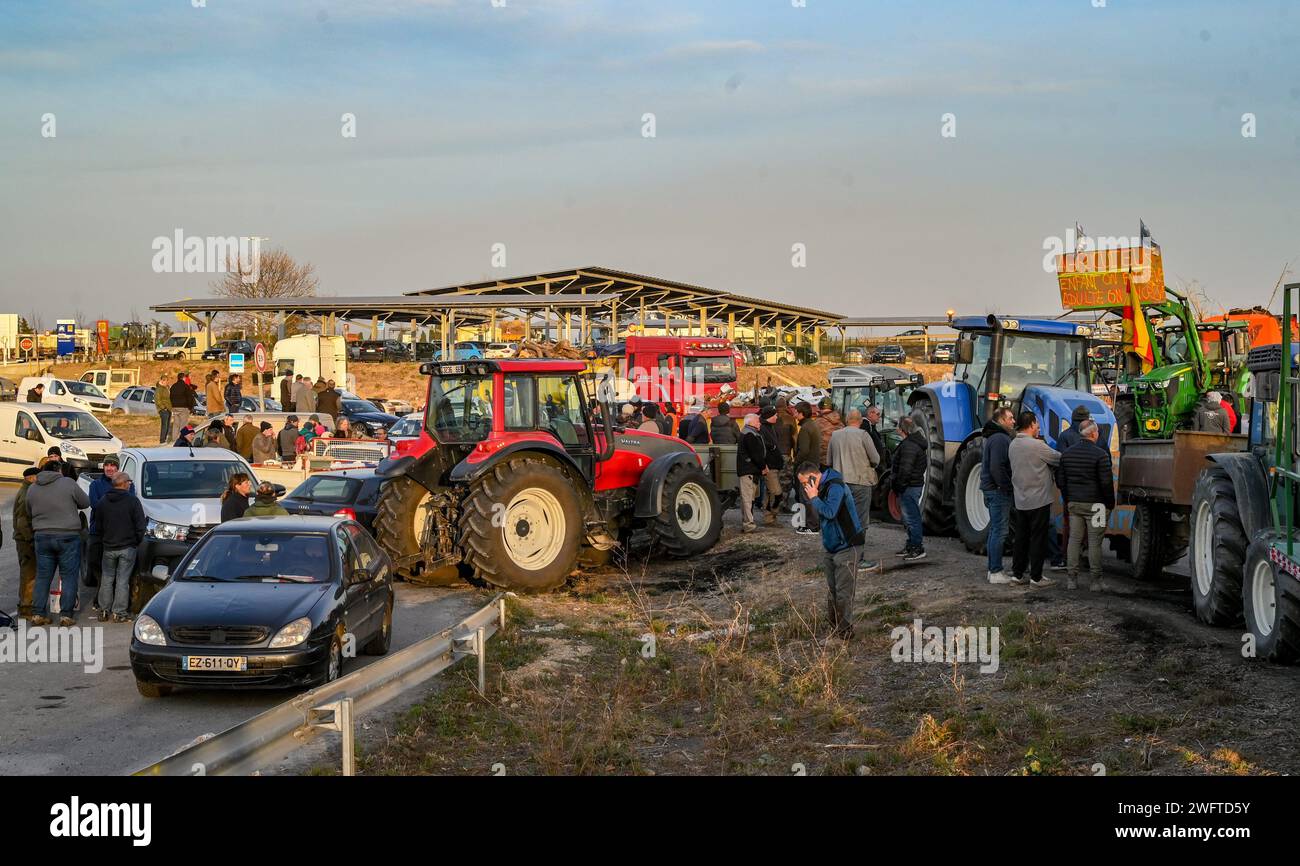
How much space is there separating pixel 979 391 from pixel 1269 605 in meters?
7.92

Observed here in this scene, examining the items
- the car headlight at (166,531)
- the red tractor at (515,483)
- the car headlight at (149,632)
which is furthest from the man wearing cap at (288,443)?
the car headlight at (149,632)

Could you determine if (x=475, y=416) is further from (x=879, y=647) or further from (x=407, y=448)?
(x=879, y=647)

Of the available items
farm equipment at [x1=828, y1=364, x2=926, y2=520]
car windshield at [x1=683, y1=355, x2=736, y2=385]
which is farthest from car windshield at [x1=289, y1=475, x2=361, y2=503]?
car windshield at [x1=683, y1=355, x2=736, y2=385]

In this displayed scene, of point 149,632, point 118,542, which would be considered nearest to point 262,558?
point 149,632

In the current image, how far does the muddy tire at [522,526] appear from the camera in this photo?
15.3 metres

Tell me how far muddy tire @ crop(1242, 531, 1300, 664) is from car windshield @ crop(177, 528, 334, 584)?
24.5 feet

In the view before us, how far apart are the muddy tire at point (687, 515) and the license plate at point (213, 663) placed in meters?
7.78

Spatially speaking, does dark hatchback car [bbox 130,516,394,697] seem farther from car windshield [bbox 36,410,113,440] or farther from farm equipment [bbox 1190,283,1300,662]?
car windshield [bbox 36,410,113,440]

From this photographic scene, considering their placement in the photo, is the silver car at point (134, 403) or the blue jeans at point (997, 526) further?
the silver car at point (134, 403)

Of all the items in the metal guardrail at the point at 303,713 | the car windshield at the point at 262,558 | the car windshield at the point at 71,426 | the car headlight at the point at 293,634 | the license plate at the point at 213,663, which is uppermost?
the car windshield at the point at 71,426

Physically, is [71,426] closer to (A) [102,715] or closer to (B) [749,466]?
(B) [749,466]

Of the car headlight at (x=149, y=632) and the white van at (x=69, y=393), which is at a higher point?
the white van at (x=69, y=393)

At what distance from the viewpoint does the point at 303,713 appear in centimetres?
719

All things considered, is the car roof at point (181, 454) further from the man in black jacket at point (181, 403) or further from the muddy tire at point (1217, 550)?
the man in black jacket at point (181, 403)
